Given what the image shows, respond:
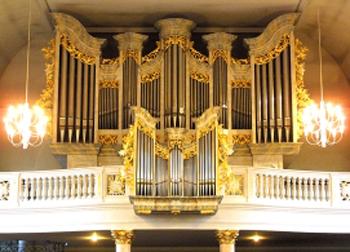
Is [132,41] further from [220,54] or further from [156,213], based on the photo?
[156,213]

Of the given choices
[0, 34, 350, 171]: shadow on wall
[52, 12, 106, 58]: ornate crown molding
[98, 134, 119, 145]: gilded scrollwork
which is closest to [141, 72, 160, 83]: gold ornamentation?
[52, 12, 106, 58]: ornate crown molding

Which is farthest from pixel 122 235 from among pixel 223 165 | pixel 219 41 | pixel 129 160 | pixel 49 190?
pixel 219 41

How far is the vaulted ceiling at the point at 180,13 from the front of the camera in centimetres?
1850

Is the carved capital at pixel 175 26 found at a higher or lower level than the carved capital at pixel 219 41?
higher

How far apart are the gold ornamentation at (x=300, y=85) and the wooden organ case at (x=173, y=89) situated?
0.09ft

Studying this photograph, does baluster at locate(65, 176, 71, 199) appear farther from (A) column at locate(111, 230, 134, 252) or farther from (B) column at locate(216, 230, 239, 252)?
(B) column at locate(216, 230, 239, 252)

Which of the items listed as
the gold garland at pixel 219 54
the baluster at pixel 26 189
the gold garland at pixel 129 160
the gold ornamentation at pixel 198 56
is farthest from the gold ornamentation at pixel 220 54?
the baluster at pixel 26 189

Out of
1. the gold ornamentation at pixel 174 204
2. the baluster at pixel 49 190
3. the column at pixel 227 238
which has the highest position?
the baluster at pixel 49 190

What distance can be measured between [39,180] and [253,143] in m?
4.96

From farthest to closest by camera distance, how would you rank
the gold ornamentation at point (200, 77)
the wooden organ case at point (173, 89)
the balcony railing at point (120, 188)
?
1. the gold ornamentation at point (200, 77)
2. the wooden organ case at point (173, 89)
3. the balcony railing at point (120, 188)

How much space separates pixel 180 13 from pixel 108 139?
346cm

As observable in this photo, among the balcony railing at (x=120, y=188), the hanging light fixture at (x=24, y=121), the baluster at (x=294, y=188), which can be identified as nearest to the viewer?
the hanging light fixture at (x=24, y=121)

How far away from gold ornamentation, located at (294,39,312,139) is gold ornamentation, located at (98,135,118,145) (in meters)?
4.22

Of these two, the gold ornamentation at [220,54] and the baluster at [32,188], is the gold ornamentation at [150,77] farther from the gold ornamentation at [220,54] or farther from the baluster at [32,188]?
the baluster at [32,188]
